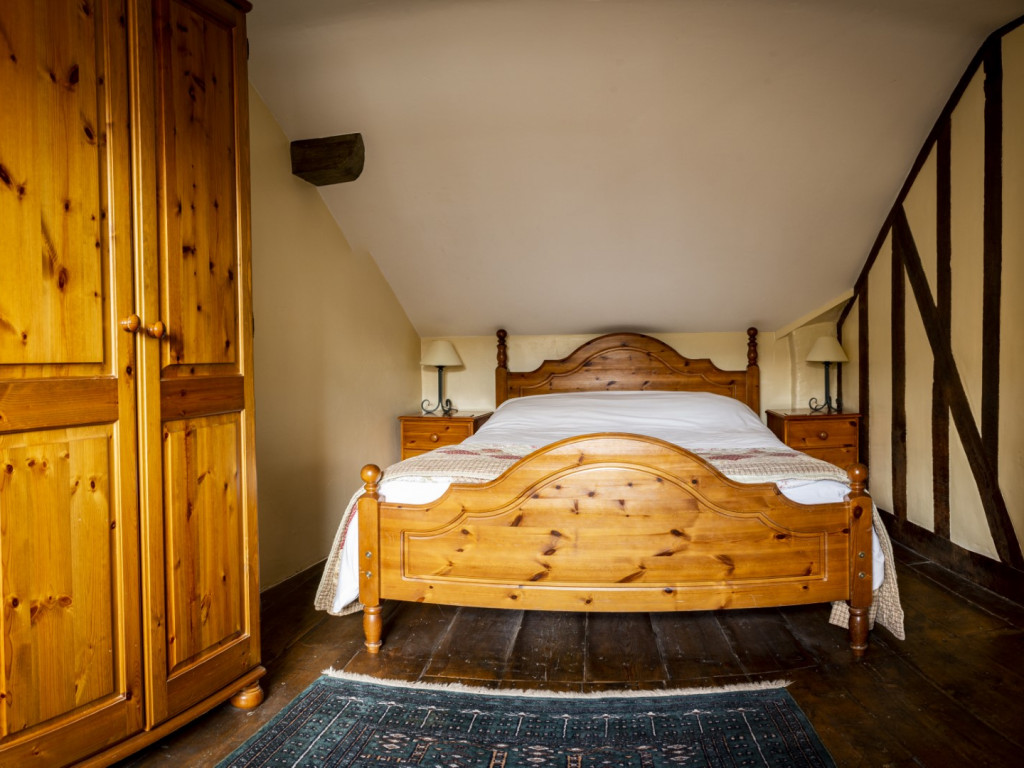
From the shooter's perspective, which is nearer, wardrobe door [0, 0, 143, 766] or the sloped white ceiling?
wardrobe door [0, 0, 143, 766]

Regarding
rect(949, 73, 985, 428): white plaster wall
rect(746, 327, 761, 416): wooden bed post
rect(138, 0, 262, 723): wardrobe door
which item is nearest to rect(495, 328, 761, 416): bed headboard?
rect(746, 327, 761, 416): wooden bed post

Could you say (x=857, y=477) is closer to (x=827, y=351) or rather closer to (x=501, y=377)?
(x=827, y=351)

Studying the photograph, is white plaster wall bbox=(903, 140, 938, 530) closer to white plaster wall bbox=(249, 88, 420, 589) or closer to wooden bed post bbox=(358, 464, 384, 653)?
wooden bed post bbox=(358, 464, 384, 653)

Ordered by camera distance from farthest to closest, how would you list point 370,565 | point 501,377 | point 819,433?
1. point 501,377
2. point 819,433
3. point 370,565

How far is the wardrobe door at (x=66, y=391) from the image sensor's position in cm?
118

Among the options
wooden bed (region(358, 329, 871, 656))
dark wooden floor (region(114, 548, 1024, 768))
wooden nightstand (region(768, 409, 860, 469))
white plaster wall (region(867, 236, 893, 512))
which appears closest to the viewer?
dark wooden floor (region(114, 548, 1024, 768))

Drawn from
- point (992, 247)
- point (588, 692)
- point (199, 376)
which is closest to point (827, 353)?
point (992, 247)

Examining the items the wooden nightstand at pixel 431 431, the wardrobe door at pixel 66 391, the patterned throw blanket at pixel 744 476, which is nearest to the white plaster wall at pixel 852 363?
the patterned throw blanket at pixel 744 476

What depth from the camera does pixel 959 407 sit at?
9.11 feet

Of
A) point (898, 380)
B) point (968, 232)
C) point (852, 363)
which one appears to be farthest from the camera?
point (852, 363)

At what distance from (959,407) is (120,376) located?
3.29m

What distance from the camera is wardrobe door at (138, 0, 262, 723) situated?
1425mm

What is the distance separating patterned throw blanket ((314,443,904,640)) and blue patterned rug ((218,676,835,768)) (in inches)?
17.2

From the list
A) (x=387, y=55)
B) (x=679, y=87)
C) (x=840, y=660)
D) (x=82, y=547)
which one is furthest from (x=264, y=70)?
(x=840, y=660)
